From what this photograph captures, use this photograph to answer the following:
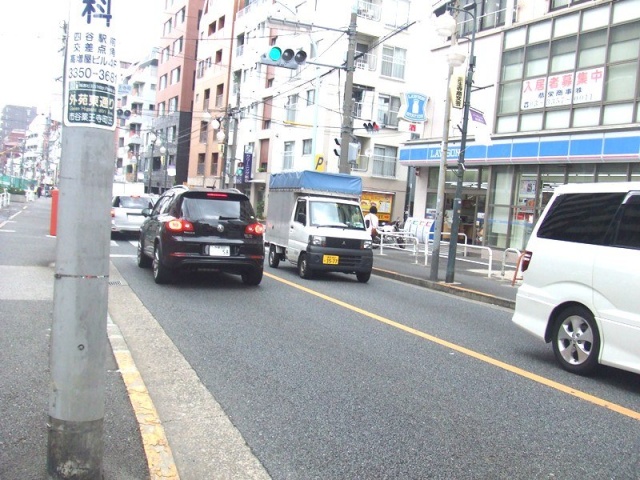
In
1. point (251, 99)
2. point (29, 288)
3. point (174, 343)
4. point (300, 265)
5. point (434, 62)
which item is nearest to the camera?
point (174, 343)

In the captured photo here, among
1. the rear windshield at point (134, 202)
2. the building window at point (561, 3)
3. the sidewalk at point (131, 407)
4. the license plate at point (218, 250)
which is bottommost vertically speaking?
the sidewalk at point (131, 407)

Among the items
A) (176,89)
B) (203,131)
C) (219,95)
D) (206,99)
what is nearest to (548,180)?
(219,95)

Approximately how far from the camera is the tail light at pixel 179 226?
10422mm

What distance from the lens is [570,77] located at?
19.6 m

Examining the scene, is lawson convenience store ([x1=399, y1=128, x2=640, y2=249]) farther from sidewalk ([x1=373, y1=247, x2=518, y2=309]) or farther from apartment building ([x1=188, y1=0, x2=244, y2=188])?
apartment building ([x1=188, y1=0, x2=244, y2=188])

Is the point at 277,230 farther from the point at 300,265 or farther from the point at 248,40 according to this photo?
the point at 248,40

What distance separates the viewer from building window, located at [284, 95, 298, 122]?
131ft

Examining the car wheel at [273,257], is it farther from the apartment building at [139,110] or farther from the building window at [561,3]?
the apartment building at [139,110]

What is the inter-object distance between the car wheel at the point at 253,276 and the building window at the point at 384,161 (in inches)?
1079

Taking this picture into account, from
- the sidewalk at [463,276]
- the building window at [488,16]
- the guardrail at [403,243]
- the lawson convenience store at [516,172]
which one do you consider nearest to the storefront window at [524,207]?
the lawson convenience store at [516,172]

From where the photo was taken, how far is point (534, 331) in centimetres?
687

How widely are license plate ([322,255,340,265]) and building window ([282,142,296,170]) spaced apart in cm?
2778

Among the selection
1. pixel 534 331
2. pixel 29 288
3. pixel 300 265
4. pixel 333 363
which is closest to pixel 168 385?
pixel 333 363

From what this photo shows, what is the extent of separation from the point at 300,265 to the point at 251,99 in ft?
114
